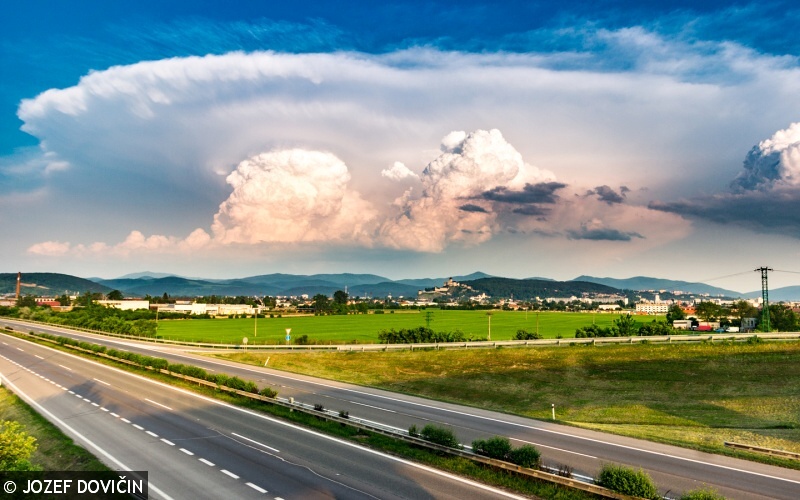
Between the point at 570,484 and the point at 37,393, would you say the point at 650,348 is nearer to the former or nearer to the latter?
the point at 570,484

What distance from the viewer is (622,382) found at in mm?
55812

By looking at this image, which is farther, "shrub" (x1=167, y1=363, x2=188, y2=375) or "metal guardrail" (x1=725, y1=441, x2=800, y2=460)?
"shrub" (x1=167, y1=363, x2=188, y2=375)

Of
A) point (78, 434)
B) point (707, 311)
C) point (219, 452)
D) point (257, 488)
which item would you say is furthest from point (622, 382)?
point (707, 311)

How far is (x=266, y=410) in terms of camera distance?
34.3 metres

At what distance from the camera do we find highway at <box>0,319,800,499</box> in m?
20.1

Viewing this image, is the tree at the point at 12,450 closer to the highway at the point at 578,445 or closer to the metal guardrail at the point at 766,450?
the highway at the point at 578,445

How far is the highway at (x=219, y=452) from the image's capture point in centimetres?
1923

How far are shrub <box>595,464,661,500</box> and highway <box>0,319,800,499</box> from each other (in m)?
2.92

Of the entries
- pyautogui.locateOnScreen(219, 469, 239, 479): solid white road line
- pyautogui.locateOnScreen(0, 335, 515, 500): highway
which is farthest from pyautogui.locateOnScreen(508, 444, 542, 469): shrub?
pyautogui.locateOnScreen(219, 469, 239, 479): solid white road line

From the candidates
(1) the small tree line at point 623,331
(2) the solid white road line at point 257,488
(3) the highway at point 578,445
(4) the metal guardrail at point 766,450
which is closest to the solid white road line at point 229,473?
(2) the solid white road line at point 257,488

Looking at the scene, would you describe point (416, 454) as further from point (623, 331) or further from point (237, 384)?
point (623, 331)

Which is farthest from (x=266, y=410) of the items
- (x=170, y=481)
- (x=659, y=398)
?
(x=659, y=398)

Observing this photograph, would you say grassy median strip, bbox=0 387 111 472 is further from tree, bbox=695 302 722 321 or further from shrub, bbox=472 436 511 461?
tree, bbox=695 302 722 321

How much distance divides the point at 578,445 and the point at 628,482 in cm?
936
